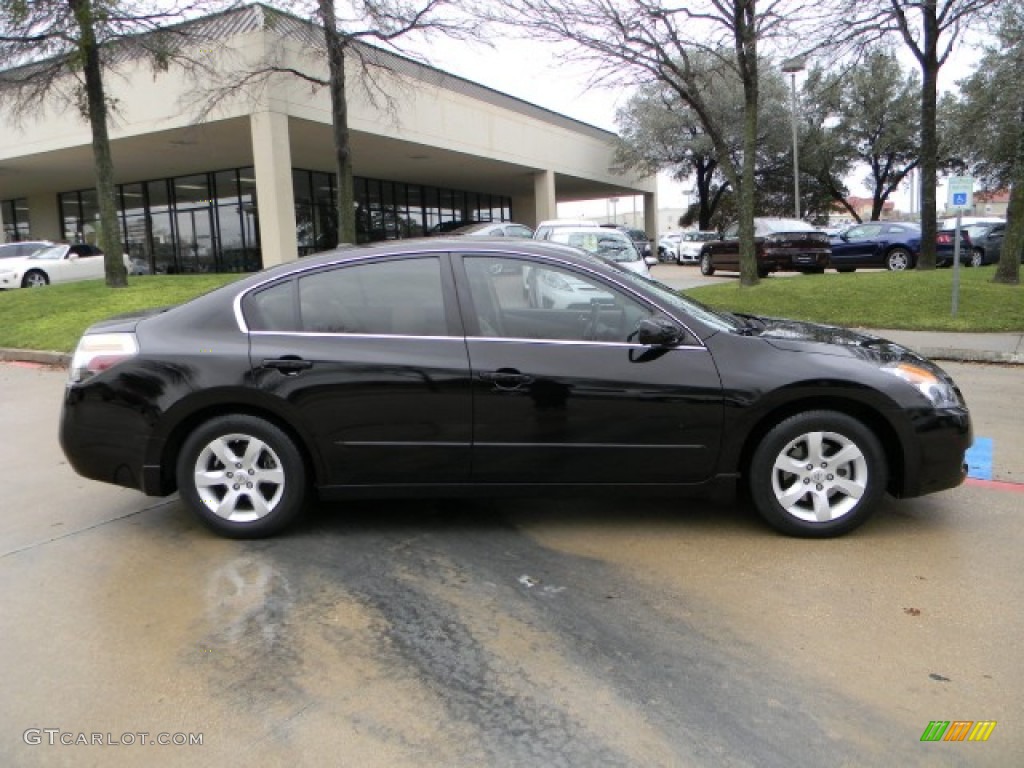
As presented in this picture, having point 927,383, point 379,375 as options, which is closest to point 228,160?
point 379,375

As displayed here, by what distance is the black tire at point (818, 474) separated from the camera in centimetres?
408

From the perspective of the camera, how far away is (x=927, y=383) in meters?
4.13

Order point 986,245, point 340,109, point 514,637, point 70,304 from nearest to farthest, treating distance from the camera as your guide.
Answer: point 514,637
point 70,304
point 340,109
point 986,245

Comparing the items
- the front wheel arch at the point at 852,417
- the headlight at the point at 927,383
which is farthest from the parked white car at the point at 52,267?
the headlight at the point at 927,383

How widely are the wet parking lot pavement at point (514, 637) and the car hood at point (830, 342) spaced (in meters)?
0.91

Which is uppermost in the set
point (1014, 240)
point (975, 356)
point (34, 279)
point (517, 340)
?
point (34, 279)

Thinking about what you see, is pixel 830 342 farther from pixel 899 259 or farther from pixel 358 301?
pixel 899 259

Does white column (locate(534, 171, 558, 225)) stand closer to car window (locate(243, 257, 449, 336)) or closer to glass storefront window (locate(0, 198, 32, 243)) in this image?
glass storefront window (locate(0, 198, 32, 243))

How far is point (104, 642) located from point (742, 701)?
2.51 m

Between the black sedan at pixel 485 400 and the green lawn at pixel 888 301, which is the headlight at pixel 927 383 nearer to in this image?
the black sedan at pixel 485 400

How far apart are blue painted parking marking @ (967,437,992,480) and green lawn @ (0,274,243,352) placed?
9.55 meters

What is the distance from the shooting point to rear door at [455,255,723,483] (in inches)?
161

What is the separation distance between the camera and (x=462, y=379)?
410 centimetres

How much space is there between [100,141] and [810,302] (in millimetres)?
13372
